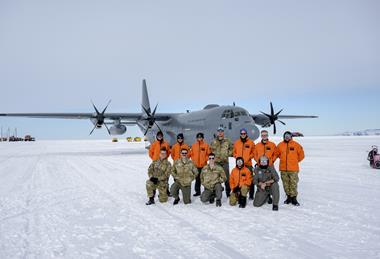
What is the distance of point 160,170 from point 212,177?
1.40m

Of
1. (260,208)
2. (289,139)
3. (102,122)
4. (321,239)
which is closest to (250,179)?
(260,208)

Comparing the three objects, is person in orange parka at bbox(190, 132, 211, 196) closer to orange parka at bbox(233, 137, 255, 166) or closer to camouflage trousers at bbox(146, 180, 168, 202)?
orange parka at bbox(233, 137, 255, 166)

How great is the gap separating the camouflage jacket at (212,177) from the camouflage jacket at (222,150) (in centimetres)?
85

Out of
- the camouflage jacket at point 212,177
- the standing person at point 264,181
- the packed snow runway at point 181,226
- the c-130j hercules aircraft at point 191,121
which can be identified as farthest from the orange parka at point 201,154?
the c-130j hercules aircraft at point 191,121

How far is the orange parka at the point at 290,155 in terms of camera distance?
737 cm

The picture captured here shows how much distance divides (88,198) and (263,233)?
16.7 ft

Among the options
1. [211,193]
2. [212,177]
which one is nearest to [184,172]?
[212,177]

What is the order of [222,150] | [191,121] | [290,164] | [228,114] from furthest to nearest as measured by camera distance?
1. [191,121]
2. [228,114]
3. [222,150]
4. [290,164]

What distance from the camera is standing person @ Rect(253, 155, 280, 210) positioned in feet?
23.0

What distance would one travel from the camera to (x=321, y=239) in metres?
4.75

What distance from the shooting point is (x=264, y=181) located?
7.15m

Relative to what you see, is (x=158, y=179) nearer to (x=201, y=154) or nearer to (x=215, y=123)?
(x=201, y=154)

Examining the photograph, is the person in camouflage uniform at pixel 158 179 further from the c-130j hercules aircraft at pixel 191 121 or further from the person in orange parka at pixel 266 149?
the c-130j hercules aircraft at pixel 191 121

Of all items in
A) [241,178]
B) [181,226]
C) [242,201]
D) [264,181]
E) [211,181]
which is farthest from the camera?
[211,181]
